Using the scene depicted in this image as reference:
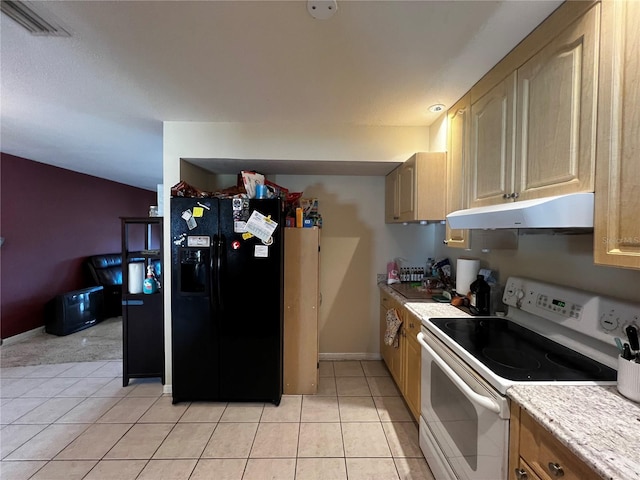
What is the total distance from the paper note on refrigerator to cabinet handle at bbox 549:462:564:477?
1.91 m

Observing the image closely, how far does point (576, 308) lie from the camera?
1.29 m

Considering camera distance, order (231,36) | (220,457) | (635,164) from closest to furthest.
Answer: (635,164), (231,36), (220,457)

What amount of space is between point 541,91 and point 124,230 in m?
3.21

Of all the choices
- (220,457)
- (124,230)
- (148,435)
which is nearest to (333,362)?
(220,457)

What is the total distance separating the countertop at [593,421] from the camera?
691 mm

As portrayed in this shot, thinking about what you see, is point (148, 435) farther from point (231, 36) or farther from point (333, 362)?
point (231, 36)

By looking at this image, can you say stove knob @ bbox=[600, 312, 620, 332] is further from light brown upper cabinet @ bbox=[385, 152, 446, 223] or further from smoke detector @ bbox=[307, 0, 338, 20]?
smoke detector @ bbox=[307, 0, 338, 20]

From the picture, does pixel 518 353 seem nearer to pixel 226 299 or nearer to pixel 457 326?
pixel 457 326

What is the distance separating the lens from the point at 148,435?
6.54ft

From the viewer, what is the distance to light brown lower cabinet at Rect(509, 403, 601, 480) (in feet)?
2.60

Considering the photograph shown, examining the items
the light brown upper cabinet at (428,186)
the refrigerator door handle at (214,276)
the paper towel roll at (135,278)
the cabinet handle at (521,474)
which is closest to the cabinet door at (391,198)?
the light brown upper cabinet at (428,186)

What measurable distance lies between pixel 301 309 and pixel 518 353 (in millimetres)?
1633

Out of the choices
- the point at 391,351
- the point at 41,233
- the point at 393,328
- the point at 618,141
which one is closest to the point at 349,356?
the point at 391,351

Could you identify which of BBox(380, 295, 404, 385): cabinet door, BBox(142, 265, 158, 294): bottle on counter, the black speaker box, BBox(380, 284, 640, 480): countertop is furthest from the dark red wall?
BBox(380, 284, 640, 480): countertop
